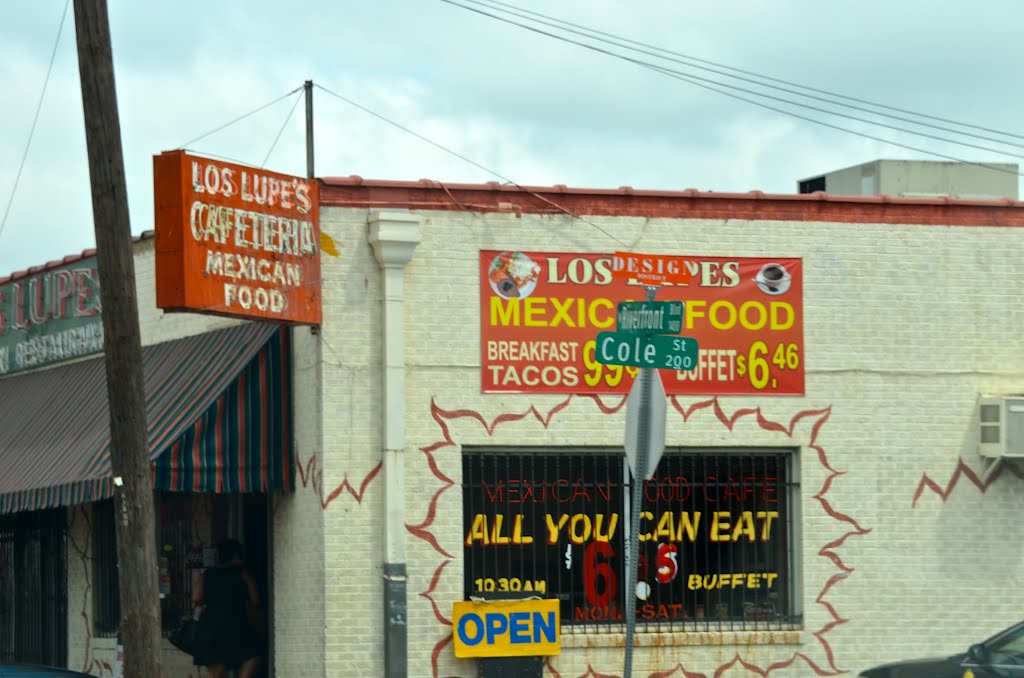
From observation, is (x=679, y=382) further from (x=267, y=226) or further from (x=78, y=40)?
(x=78, y=40)

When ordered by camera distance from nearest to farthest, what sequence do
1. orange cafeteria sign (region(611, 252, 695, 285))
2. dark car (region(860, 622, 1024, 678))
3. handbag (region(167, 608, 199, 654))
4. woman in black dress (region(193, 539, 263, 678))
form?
A: dark car (region(860, 622, 1024, 678)), orange cafeteria sign (region(611, 252, 695, 285)), woman in black dress (region(193, 539, 263, 678)), handbag (region(167, 608, 199, 654))

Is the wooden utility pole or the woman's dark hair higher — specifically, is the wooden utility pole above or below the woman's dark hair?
above

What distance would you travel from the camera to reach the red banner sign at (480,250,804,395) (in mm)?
15406

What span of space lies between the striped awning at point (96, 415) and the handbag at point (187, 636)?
5.86 feet

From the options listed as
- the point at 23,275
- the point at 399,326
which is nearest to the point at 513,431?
the point at 399,326

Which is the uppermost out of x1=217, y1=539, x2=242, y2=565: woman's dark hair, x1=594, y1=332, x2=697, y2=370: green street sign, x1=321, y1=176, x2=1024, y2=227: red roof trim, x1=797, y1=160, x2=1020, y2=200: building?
x1=797, y1=160, x2=1020, y2=200: building

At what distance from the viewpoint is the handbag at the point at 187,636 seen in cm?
1648

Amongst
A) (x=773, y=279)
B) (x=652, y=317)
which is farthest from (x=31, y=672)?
(x=773, y=279)

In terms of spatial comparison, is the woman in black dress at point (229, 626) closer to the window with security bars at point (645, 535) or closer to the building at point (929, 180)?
the window with security bars at point (645, 535)

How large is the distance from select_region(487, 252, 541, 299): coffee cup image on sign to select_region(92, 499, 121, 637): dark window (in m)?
5.37

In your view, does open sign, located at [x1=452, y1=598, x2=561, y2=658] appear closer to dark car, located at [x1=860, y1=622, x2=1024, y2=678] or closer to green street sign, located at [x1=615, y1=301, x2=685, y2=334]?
dark car, located at [x1=860, y1=622, x2=1024, y2=678]

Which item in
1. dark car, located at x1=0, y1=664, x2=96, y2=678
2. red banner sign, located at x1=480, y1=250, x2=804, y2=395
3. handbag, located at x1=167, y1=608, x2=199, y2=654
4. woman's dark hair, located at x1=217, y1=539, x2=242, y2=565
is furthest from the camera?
woman's dark hair, located at x1=217, y1=539, x2=242, y2=565

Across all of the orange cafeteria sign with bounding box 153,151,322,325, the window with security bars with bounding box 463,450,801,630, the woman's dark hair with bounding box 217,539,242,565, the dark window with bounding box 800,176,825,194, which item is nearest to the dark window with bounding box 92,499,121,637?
the woman's dark hair with bounding box 217,539,242,565

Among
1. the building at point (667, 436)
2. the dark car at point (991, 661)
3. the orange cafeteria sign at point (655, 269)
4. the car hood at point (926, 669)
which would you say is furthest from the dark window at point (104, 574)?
the dark car at point (991, 661)
